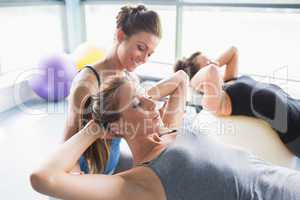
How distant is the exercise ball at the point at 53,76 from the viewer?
2986mm

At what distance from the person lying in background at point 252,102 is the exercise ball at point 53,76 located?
1483 millimetres

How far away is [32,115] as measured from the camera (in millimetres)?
3029

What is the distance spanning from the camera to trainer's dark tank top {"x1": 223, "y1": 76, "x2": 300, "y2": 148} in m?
1.72

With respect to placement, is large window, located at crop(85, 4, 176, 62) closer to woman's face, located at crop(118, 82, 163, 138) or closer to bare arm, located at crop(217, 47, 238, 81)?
bare arm, located at crop(217, 47, 238, 81)

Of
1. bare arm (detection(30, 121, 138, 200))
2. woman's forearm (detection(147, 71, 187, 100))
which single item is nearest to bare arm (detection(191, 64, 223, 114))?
woman's forearm (detection(147, 71, 187, 100))

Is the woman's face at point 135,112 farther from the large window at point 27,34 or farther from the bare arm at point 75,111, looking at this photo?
the large window at point 27,34

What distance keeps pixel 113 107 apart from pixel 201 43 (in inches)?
97.8

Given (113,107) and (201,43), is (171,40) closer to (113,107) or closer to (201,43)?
(201,43)

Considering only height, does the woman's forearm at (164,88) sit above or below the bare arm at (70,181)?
above

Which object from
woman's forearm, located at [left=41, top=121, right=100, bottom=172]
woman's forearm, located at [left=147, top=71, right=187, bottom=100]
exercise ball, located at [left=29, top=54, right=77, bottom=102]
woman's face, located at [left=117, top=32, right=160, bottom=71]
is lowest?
exercise ball, located at [left=29, top=54, right=77, bottom=102]

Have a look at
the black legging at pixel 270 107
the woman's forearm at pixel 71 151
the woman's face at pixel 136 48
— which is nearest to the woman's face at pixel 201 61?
the black legging at pixel 270 107

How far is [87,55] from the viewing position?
3156 mm

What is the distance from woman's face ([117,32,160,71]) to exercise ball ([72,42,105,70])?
1.79 m

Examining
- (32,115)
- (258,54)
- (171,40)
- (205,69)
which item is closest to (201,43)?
(171,40)
